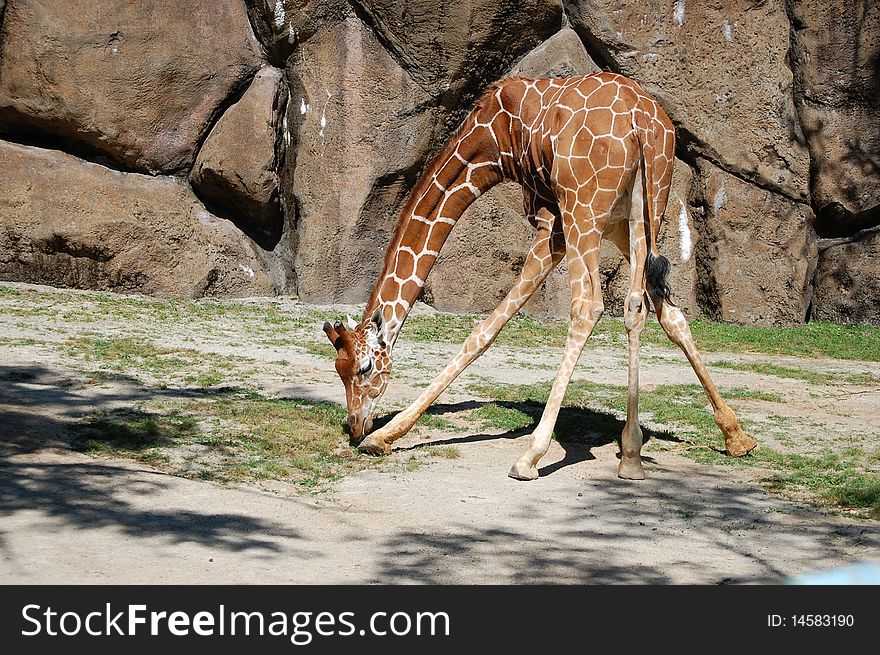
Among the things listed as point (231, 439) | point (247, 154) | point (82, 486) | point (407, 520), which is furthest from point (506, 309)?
point (247, 154)

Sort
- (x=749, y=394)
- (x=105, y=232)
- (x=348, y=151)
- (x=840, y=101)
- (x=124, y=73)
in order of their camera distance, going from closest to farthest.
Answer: (x=749, y=394) → (x=105, y=232) → (x=124, y=73) → (x=348, y=151) → (x=840, y=101)

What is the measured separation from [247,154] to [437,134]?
219cm

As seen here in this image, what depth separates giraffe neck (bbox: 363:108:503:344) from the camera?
6.41 m

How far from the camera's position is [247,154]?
37.8 feet

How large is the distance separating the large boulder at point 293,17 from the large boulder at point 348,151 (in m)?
0.11

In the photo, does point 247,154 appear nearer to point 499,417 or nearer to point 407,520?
point 499,417

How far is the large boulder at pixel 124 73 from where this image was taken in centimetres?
1077

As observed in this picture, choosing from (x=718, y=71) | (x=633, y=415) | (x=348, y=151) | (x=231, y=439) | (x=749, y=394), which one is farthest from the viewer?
(x=718, y=71)

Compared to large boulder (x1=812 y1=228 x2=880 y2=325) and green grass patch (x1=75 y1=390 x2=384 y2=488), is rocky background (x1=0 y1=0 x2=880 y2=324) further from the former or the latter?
green grass patch (x1=75 y1=390 x2=384 y2=488)

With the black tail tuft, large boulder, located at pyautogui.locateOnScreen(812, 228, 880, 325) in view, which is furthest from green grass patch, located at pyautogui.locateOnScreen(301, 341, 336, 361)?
large boulder, located at pyautogui.locateOnScreen(812, 228, 880, 325)

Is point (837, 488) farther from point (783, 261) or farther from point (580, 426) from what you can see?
point (783, 261)

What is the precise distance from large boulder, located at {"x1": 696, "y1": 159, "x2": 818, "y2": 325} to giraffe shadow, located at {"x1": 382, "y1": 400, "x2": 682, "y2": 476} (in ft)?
17.7

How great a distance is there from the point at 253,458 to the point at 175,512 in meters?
1.09

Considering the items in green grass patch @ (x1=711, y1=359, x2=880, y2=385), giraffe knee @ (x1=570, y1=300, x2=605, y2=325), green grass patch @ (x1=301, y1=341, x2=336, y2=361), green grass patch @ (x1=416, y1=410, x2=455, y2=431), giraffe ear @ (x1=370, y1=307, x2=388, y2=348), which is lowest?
green grass patch @ (x1=416, y1=410, x2=455, y2=431)
